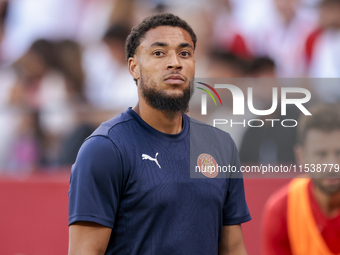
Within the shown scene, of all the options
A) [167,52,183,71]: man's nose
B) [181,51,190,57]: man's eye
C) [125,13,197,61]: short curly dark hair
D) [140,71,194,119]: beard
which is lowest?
[140,71,194,119]: beard

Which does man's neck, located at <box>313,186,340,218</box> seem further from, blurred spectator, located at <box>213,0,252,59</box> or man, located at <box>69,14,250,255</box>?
blurred spectator, located at <box>213,0,252,59</box>

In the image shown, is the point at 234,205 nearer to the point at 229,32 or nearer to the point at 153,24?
the point at 153,24

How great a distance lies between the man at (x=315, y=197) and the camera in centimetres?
232

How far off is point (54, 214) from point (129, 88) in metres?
1.45

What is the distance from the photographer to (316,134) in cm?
238

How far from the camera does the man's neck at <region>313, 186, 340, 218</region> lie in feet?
7.87

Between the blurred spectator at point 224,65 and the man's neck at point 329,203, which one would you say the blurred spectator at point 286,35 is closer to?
the blurred spectator at point 224,65

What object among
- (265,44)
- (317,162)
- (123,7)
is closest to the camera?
(317,162)

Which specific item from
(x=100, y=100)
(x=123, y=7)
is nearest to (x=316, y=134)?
(x=100, y=100)

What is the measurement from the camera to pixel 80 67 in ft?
13.6

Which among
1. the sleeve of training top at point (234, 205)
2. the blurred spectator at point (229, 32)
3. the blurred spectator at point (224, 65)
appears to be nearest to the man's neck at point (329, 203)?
the sleeve of training top at point (234, 205)

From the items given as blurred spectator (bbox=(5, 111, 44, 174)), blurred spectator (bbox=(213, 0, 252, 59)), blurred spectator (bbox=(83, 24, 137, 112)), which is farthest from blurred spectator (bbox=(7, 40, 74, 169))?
blurred spectator (bbox=(213, 0, 252, 59))

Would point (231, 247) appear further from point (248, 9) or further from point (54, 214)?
point (248, 9)

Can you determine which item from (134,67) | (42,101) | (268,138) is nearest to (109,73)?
(42,101)
